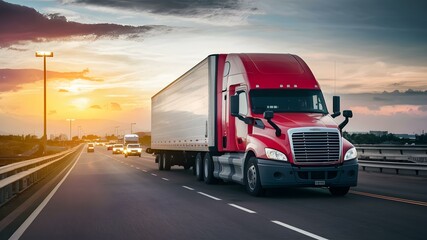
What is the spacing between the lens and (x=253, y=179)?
16.1 meters

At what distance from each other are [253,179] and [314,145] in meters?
1.90

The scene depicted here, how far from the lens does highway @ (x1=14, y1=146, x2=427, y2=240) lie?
9.75m

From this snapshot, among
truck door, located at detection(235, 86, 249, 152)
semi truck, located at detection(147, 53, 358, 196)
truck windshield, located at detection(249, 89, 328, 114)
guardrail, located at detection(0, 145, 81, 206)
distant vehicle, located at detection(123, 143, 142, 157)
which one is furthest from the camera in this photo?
distant vehicle, located at detection(123, 143, 142, 157)

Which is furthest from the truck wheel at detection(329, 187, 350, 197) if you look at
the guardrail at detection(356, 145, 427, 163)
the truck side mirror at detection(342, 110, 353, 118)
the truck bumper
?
the guardrail at detection(356, 145, 427, 163)

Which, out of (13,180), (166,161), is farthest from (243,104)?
(166,161)

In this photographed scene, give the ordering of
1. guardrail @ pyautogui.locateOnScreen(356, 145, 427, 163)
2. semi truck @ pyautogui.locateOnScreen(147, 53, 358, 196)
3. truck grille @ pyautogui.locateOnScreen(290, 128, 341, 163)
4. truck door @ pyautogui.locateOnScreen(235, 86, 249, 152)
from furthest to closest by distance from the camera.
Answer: guardrail @ pyautogui.locateOnScreen(356, 145, 427, 163) → truck door @ pyautogui.locateOnScreen(235, 86, 249, 152) → semi truck @ pyautogui.locateOnScreen(147, 53, 358, 196) → truck grille @ pyautogui.locateOnScreen(290, 128, 341, 163)

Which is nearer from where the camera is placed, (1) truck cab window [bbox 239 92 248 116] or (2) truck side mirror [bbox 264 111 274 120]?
(2) truck side mirror [bbox 264 111 274 120]

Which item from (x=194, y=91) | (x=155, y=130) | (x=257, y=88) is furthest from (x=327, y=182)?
(x=155, y=130)

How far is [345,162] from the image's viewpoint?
612 inches

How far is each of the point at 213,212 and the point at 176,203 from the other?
7.10 ft

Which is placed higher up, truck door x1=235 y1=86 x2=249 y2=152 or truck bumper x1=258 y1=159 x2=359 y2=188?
truck door x1=235 y1=86 x2=249 y2=152

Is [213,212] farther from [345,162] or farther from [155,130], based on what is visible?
[155,130]

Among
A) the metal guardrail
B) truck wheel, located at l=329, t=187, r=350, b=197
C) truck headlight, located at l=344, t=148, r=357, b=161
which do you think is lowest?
truck wheel, located at l=329, t=187, r=350, b=197

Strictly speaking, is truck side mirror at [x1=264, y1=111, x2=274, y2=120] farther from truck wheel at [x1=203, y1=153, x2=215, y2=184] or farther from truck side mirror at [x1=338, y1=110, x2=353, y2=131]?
truck wheel at [x1=203, y1=153, x2=215, y2=184]
